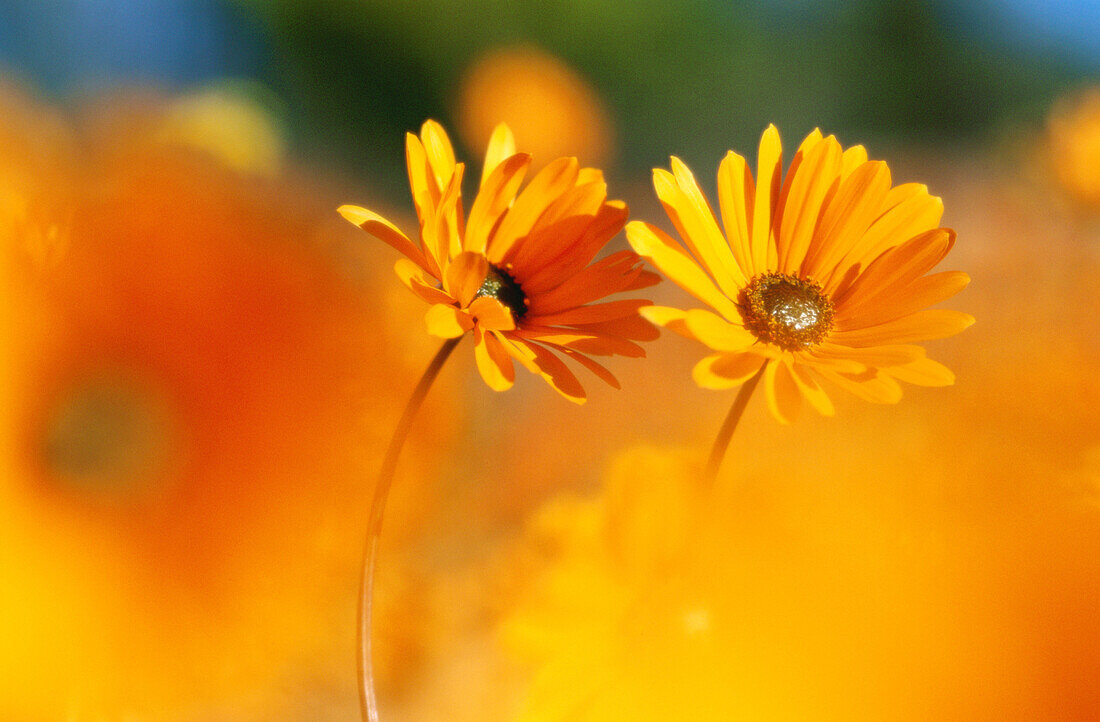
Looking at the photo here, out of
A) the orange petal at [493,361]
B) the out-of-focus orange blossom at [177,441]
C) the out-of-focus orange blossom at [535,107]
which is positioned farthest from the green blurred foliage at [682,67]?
the orange petal at [493,361]

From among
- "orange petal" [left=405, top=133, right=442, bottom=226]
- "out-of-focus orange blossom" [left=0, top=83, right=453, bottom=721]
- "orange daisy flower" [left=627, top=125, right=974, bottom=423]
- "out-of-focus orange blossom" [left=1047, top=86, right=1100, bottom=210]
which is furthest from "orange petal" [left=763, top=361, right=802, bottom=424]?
"out-of-focus orange blossom" [left=1047, top=86, right=1100, bottom=210]

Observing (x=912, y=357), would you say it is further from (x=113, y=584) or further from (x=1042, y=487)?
(x=113, y=584)

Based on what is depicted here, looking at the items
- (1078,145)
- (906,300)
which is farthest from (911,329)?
(1078,145)

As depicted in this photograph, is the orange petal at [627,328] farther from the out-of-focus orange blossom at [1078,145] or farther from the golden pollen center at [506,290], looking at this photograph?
the out-of-focus orange blossom at [1078,145]

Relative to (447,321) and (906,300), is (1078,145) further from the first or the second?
(447,321)

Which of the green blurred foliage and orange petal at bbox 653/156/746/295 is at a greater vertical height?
the green blurred foliage

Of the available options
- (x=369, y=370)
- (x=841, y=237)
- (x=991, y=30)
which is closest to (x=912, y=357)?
(x=841, y=237)

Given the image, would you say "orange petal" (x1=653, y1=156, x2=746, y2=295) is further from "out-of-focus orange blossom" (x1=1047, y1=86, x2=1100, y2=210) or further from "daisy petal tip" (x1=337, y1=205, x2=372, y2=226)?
"out-of-focus orange blossom" (x1=1047, y1=86, x2=1100, y2=210)
